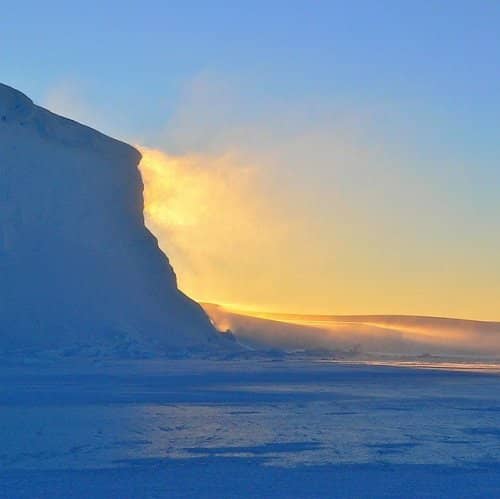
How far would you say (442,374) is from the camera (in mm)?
17797

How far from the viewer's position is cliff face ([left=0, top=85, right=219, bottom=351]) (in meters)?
23.2

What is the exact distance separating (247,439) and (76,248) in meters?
18.7

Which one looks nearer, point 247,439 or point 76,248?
point 247,439

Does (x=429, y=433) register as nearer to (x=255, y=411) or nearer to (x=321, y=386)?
(x=255, y=411)

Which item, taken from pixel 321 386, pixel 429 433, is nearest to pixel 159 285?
pixel 321 386

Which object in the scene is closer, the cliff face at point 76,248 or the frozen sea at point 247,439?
the frozen sea at point 247,439

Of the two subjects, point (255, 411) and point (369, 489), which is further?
point (255, 411)

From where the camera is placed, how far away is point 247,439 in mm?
7582

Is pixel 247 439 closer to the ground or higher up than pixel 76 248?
closer to the ground

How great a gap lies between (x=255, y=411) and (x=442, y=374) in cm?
883

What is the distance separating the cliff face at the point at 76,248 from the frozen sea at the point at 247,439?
353 inches

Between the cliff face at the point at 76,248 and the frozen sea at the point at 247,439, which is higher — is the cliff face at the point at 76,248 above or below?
above

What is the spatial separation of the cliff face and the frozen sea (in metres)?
8.96

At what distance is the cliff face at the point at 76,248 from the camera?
76.0 ft
